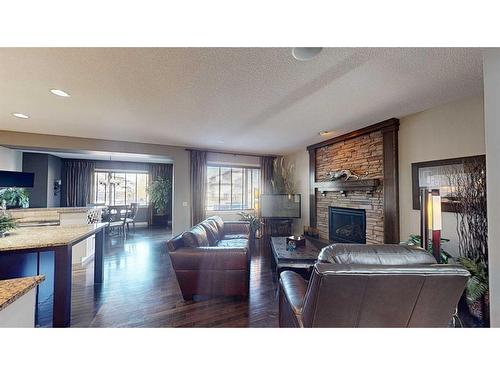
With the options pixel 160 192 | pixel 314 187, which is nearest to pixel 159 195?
pixel 160 192

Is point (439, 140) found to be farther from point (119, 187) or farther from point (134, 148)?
point (119, 187)

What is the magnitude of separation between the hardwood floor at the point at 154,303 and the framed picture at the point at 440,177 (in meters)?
2.41

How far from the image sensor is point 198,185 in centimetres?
533

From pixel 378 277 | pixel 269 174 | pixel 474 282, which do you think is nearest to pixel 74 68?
pixel 378 277

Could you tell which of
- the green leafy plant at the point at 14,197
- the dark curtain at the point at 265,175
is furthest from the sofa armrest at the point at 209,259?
the green leafy plant at the point at 14,197

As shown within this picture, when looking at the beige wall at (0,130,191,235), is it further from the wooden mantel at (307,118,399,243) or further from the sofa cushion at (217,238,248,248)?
the wooden mantel at (307,118,399,243)

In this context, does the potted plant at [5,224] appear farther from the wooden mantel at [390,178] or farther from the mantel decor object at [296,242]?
the wooden mantel at [390,178]

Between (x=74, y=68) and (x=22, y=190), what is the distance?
5047 mm

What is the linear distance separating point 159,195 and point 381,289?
7.89 m

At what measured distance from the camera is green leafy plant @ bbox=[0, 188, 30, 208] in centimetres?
441

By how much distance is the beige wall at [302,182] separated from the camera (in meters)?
5.41

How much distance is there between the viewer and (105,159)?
7309mm

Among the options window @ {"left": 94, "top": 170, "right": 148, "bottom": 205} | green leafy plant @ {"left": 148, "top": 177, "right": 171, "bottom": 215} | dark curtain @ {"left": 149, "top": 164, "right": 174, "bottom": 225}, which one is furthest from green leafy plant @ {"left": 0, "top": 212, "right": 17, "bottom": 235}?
window @ {"left": 94, "top": 170, "right": 148, "bottom": 205}
